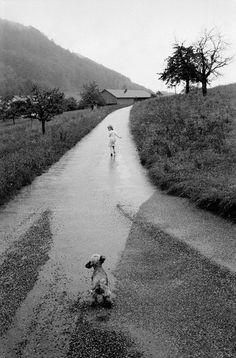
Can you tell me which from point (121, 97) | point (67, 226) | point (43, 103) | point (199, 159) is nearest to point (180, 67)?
point (43, 103)

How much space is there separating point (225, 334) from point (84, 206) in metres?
6.72

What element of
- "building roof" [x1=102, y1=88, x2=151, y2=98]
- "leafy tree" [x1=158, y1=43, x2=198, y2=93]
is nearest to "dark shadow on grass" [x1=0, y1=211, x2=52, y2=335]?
"leafy tree" [x1=158, y1=43, x2=198, y2=93]

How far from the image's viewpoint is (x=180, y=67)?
43344 millimetres

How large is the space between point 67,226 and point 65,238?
0.84 meters

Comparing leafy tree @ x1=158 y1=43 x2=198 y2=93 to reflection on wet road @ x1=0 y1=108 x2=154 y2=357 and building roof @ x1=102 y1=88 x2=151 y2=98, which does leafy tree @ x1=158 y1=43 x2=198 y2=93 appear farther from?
building roof @ x1=102 y1=88 x2=151 y2=98

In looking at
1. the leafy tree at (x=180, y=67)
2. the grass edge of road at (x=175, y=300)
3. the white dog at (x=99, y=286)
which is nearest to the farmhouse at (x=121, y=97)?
the leafy tree at (x=180, y=67)

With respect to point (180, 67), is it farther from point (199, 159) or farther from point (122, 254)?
point (122, 254)

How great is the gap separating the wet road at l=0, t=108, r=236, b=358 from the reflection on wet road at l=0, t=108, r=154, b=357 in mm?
15

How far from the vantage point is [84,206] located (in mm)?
10984

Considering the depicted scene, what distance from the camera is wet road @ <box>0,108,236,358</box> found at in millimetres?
5301

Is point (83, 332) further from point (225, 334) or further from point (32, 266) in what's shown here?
point (32, 266)

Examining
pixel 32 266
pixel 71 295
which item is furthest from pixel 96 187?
pixel 71 295

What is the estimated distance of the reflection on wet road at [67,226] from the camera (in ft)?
17.3

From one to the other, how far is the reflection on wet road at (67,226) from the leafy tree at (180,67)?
2783 cm
